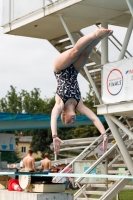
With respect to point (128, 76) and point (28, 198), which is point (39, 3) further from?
point (28, 198)

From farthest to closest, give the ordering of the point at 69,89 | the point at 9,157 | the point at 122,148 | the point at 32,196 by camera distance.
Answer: the point at 9,157, the point at 122,148, the point at 32,196, the point at 69,89

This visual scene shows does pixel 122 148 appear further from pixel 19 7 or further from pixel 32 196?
pixel 19 7

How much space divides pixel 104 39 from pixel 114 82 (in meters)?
2.36

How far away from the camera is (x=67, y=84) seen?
321 inches

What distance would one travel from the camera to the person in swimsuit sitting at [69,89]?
7.93 m

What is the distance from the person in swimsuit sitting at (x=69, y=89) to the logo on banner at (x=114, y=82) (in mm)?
10669

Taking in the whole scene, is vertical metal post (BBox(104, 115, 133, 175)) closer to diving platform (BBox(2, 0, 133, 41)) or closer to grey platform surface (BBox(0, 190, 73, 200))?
diving platform (BBox(2, 0, 133, 41))

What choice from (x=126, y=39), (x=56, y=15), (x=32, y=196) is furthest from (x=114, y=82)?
(x=32, y=196)

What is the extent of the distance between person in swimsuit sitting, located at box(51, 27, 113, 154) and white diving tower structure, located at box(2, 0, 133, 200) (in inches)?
399

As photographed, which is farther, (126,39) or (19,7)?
(19,7)

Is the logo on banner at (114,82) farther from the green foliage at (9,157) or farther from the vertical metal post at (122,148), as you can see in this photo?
the green foliage at (9,157)

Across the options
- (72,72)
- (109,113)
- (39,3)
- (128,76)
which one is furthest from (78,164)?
(72,72)

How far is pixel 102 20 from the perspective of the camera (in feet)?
68.5

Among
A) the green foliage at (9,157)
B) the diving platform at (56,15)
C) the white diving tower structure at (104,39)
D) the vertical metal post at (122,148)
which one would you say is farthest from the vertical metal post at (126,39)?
the green foliage at (9,157)
